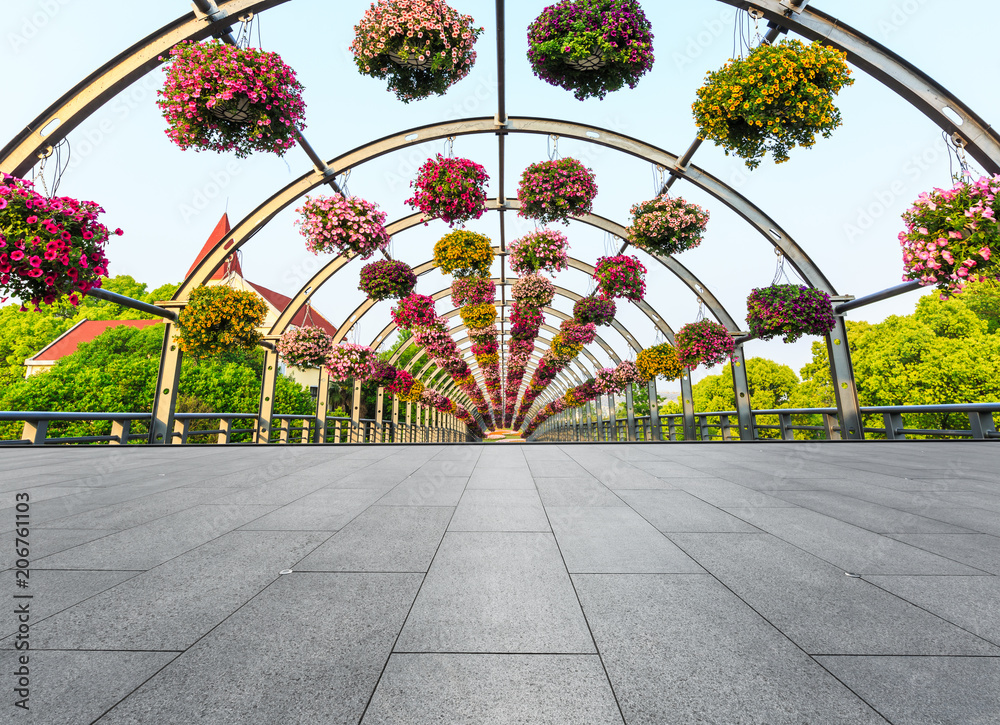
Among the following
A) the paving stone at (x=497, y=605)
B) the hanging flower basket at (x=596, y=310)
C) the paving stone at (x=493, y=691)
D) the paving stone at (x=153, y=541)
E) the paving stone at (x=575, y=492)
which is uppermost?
the hanging flower basket at (x=596, y=310)

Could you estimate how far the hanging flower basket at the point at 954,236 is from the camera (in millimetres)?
4957

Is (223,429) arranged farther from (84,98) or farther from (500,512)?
(500,512)

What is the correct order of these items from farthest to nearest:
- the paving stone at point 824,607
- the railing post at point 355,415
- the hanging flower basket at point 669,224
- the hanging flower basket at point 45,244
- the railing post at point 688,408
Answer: the railing post at point 355,415, the railing post at point 688,408, the hanging flower basket at point 669,224, the hanging flower basket at point 45,244, the paving stone at point 824,607

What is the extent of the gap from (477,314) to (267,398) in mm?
7489

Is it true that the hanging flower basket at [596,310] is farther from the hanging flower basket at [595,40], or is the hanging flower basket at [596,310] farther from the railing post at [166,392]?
the railing post at [166,392]

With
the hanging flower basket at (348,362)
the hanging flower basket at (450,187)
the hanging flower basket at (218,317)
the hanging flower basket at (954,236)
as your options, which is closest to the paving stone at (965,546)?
the hanging flower basket at (954,236)

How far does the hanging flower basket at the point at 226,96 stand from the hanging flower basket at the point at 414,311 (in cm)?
645

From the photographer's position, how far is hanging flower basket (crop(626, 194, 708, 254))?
340 inches

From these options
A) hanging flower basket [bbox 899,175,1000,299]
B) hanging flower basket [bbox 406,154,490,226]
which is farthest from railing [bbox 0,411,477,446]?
hanging flower basket [bbox 899,175,1000,299]

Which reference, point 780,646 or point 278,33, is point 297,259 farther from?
point 780,646

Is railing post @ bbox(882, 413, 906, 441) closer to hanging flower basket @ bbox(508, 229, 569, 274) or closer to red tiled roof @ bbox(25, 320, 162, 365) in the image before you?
hanging flower basket @ bbox(508, 229, 569, 274)

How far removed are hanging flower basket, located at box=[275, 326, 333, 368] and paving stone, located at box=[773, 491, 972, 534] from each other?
12.0 m

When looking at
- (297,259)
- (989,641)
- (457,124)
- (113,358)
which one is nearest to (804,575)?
(989,641)

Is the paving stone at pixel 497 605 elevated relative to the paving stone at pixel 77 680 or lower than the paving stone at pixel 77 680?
elevated
